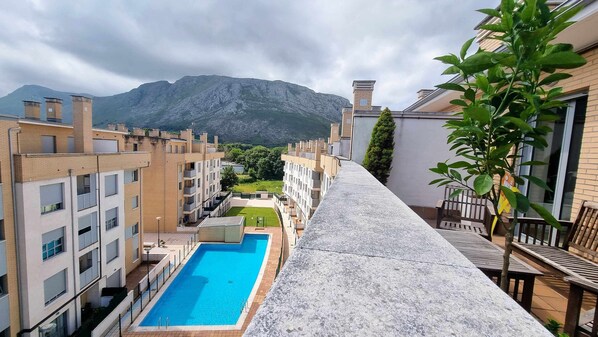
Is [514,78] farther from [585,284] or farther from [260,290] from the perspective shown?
[260,290]

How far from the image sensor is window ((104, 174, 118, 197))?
13.4 meters

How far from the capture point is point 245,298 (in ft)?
44.6

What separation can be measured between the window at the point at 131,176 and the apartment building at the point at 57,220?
1.07ft

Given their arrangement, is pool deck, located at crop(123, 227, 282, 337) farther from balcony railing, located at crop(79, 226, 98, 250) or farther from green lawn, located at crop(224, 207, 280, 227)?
balcony railing, located at crop(79, 226, 98, 250)

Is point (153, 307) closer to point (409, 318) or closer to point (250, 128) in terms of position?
point (409, 318)

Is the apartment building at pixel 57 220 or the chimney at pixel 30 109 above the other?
the chimney at pixel 30 109

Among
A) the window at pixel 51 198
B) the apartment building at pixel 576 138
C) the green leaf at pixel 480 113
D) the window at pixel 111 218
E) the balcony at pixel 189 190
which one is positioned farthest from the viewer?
the balcony at pixel 189 190

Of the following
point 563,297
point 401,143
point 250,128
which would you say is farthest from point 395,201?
point 250,128

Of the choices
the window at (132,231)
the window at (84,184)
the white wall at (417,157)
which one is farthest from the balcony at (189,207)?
the white wall at (417,157)

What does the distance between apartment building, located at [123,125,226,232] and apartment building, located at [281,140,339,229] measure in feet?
36.1

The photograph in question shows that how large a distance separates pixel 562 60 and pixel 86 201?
1564cm

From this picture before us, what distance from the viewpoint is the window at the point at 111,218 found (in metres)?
13.5

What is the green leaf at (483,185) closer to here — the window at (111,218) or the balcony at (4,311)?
the balcony at (4,311)

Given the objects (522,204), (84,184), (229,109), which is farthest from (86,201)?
(229,109)
